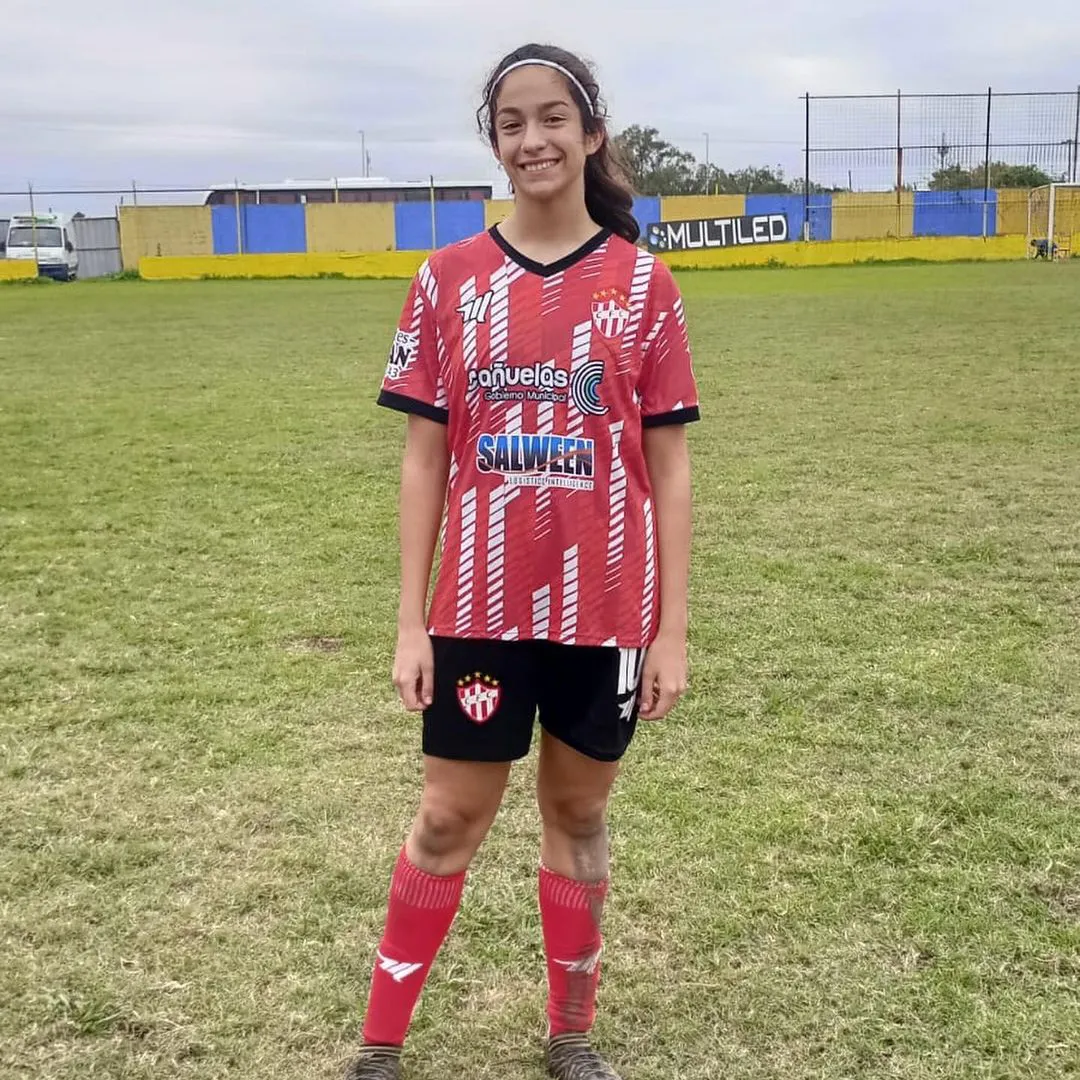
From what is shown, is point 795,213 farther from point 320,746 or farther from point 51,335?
point 320,746

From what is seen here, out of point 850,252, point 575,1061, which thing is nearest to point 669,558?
→ point 575,1061

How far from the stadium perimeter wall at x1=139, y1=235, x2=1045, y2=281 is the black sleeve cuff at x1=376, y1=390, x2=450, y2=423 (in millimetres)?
32246

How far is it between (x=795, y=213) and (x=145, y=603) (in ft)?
113

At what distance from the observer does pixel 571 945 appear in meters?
2.45

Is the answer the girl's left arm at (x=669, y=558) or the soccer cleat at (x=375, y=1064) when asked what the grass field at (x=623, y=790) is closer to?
the soccer cleat at (x=375, y=1064)

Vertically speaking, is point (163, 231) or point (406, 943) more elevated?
point (163, 231)

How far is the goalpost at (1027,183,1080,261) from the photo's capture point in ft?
113

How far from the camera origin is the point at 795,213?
37031 millimetres

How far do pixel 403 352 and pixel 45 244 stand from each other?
3704 centimetres

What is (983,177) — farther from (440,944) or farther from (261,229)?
(440,944)

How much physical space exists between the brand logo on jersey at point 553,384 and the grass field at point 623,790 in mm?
1362

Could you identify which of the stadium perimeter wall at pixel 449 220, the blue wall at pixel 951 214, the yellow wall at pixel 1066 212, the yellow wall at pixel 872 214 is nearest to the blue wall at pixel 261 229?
the stadium perimeter wall at pixel 449 220

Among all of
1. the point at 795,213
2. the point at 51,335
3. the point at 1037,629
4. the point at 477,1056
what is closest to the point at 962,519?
the point at 1037,629

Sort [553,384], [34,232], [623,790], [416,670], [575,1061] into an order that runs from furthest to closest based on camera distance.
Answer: [34,232]
[623,790]
[575,1061]
[416,670]
[553,384]
